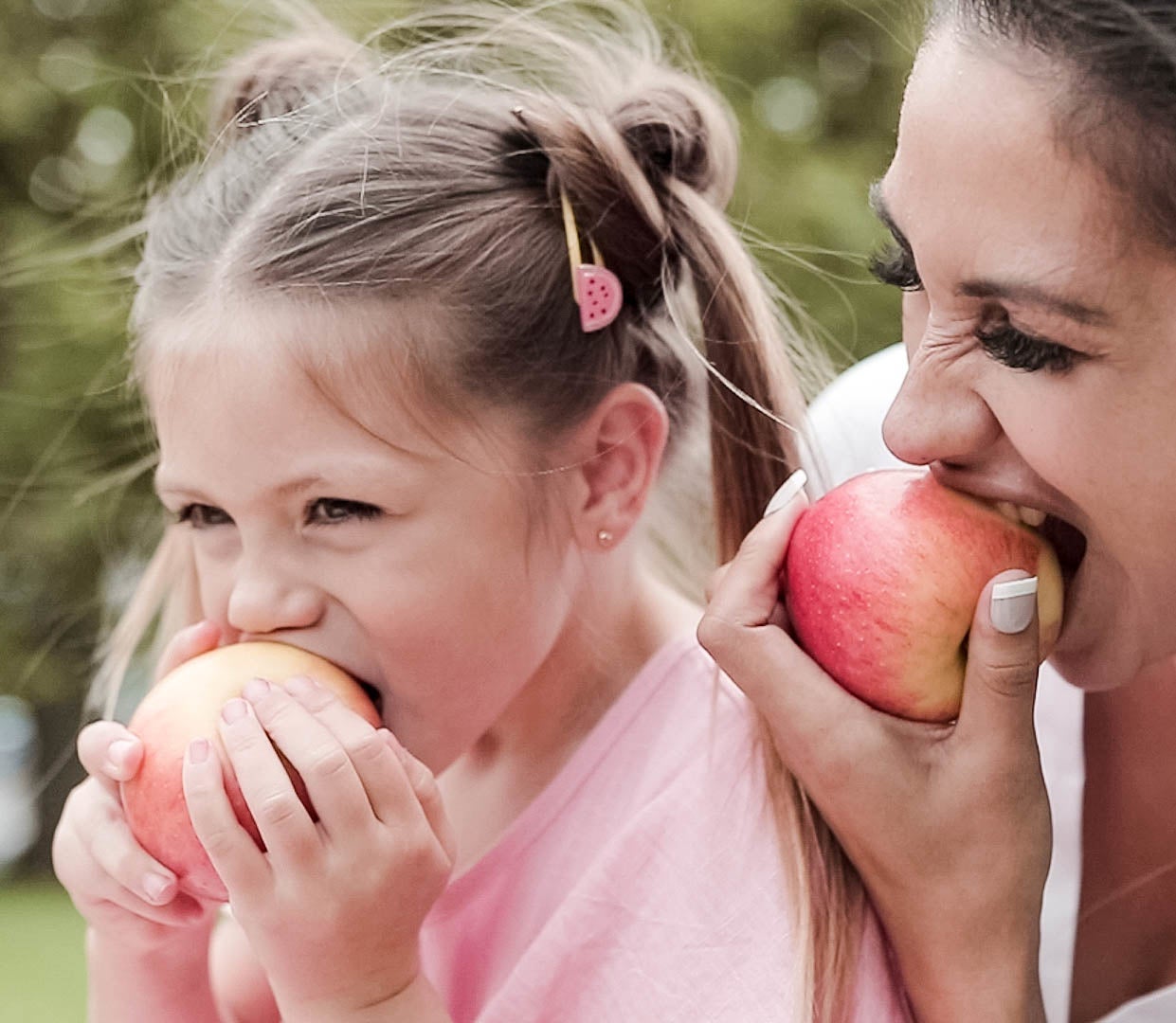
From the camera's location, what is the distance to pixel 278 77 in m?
1.77

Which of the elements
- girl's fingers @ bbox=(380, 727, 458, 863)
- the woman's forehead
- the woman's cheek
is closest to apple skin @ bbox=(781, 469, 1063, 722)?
the woman's cheek

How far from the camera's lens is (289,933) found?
1322mm

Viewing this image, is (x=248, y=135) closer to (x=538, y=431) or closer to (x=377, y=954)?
(x=538, y=431)

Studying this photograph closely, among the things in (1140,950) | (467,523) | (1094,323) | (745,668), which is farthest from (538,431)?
(1140,950)

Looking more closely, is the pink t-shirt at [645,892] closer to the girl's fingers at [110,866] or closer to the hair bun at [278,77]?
the girl's fingers at [110,866]

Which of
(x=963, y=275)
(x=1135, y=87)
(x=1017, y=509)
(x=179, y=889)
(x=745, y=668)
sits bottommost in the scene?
(x=179, y=889)

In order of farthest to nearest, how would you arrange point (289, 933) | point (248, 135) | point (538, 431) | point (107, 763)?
point (248, 135) → point (538, 431) → point (107, 763) → point (289, 933)

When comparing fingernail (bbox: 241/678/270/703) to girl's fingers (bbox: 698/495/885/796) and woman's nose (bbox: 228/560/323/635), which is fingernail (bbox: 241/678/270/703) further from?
girl's fingers (bbox: 698/495/885/796)

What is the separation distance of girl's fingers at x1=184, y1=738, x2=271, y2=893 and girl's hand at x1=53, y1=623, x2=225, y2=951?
117 mm

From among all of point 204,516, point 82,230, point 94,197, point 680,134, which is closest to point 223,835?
point 204,516

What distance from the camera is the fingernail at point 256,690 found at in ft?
4.50

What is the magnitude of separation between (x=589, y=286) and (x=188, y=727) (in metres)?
0.55

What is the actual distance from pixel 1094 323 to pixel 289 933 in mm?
762

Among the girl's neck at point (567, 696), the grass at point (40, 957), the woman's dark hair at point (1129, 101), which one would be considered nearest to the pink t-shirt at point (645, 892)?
the girl's neck at point (567, 696)
